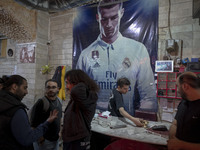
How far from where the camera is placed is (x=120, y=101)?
201 centimetres

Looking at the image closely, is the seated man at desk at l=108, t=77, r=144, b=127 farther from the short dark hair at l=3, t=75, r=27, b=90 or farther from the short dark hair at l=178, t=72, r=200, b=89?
the short dark hair at l=3, t=75, r=27, b=90

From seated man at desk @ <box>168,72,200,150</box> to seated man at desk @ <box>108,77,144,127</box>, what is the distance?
634mm

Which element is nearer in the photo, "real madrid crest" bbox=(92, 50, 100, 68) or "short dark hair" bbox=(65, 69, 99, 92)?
"short dark hair" bbox=(65, 69, 99, 92)

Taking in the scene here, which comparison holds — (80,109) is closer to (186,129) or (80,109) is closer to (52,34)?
(186,129)

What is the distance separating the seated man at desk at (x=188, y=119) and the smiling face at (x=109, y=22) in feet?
8.16

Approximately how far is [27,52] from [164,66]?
419 centimetres

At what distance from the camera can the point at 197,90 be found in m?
1.19

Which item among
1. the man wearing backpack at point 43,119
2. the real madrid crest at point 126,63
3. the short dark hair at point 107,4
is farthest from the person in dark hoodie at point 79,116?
the short dark hair at point 107,4

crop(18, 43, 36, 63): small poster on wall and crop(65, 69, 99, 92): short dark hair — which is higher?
crop(18, 43, 36, 63): small poster on wall

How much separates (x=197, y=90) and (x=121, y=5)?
9.63ft

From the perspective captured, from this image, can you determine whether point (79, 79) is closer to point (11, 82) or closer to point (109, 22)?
point (11, 82)

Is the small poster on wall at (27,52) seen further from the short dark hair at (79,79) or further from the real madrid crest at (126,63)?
the short dark hair at (79,79)

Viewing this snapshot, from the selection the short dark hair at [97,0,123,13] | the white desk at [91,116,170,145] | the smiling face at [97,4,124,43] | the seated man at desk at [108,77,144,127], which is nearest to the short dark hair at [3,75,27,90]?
the white desk at [91,116,170,145]

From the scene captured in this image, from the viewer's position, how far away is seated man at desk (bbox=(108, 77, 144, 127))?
6.19 feet
